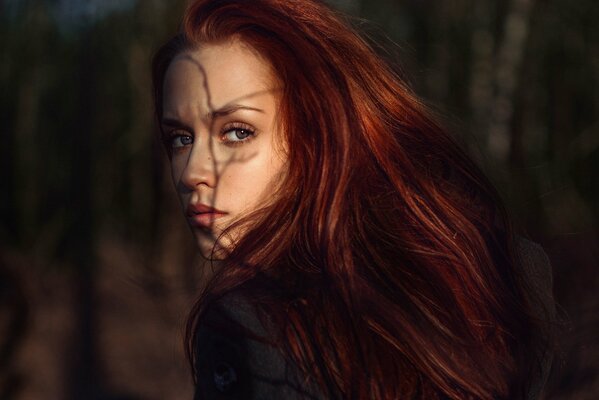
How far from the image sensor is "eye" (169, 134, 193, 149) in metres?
1.32

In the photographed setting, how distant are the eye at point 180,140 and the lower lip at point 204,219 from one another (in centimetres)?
12

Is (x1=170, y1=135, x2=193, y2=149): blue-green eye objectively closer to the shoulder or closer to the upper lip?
the upper lip

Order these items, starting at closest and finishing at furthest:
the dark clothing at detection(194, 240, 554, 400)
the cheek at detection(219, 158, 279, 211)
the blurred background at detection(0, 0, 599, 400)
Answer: the dark clothing at detection(194, 240, 554, 400)
the cheek at detection(219, 158, 279, 211)
the blurred background at detection(0, 0, 599, 400)

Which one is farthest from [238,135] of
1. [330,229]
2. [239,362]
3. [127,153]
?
[127,153]

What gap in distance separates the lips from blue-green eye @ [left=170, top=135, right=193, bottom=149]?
0.35ft

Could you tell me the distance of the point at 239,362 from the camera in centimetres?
100

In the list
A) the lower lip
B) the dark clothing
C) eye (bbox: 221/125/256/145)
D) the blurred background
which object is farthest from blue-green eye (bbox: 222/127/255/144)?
the blurred background

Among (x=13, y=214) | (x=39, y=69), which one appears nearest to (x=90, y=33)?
(x=39, y=69)

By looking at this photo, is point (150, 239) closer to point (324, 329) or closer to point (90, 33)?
point (90, 33)

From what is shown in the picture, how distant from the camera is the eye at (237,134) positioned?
4.08ft

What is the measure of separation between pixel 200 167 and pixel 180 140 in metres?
0.09

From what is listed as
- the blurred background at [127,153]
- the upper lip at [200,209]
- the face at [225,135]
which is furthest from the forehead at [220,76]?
the blurred background at [127,153]

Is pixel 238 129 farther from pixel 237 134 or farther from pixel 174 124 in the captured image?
pixel 174 124

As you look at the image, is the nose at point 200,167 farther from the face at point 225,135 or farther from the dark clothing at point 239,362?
the dark clothing at point 239,362
